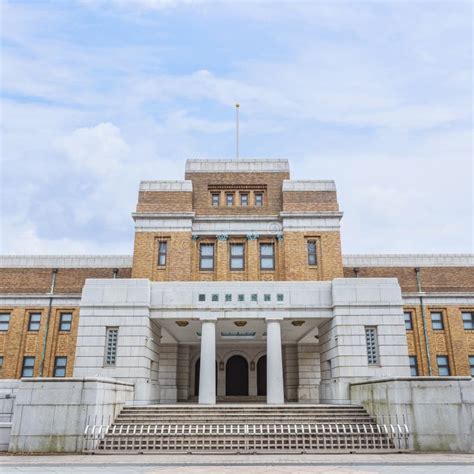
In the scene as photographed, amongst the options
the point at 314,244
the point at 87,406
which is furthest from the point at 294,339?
the point at 87,406

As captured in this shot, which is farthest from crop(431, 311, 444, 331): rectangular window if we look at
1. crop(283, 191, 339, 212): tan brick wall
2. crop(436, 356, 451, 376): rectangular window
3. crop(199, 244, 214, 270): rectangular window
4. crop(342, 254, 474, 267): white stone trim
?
crop(199, 244, 214, 270): rectangular window

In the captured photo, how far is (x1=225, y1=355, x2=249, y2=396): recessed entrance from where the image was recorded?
24.8m

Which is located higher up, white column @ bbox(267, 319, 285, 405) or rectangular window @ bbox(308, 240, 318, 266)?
rectangular window @ bbox(308, 240, 318, 266)

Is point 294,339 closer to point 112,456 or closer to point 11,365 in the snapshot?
point 112,456

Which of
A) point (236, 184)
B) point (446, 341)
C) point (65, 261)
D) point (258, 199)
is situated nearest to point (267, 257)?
point (258, 199)

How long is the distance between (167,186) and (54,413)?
16161 millimetres

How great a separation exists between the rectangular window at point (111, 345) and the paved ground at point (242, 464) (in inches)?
262

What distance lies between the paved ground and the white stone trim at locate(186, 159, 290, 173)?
19.0 metres

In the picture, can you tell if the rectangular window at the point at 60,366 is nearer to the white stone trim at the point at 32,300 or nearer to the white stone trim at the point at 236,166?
the white stone trim at the point at 32,300

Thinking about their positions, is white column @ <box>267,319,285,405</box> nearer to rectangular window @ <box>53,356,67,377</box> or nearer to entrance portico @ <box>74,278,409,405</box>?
entrance portico @ <box>74,278,409,405</box>

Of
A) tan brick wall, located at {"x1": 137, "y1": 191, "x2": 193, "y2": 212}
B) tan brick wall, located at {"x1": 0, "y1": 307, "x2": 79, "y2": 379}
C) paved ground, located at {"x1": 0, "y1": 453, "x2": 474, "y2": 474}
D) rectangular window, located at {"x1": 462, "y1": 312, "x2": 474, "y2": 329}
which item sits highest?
tan brick wall, located at {"x1": 137, "y1": 191, "x2": 193, "y2": 212}

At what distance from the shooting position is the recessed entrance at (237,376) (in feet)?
81.5

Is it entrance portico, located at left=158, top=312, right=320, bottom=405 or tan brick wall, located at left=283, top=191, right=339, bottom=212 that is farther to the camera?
tan brick wall, located at left=283, top=191, right=339, bottom=212
